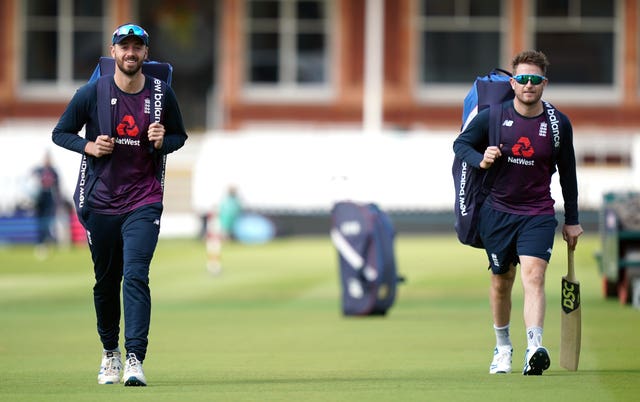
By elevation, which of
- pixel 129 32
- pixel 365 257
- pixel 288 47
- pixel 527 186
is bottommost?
pixel 365 257

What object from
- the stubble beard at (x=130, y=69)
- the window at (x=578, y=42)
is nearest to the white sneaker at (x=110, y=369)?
the stubble beard at (x=130, y=69)

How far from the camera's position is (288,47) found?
1762 inches

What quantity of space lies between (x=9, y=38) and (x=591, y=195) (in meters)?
16.1

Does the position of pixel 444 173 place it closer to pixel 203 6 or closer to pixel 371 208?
pixel 203 6

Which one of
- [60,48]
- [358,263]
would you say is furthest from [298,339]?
[60,48]

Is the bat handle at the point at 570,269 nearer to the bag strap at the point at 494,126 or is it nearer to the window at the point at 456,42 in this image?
the bag strap at the point at 494,126

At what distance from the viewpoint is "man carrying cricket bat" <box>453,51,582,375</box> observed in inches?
413

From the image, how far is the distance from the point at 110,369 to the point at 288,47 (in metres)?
34.6

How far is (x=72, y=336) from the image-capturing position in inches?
608

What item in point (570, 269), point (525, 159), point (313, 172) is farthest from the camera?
point (313, 172)

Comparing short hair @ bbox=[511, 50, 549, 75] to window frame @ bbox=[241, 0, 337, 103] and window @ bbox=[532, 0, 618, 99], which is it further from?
window @ bbox=[532, 0, 618, 99]

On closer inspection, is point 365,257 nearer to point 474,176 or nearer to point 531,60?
point 474,176

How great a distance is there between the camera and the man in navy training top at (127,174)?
10.1 metres

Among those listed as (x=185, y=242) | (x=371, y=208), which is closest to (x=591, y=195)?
(x=185, y=242)
